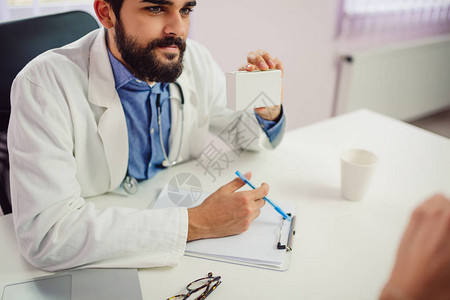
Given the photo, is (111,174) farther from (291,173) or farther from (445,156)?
(445,156)

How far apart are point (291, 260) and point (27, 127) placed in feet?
1.91

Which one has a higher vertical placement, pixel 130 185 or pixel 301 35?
pixel 301 35

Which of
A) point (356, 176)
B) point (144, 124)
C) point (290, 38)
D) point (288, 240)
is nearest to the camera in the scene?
point (288, 240)

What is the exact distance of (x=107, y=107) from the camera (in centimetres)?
88

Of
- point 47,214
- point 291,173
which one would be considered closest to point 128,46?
point 47,214

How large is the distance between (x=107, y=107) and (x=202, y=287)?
1.57 feet

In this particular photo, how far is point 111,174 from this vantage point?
2.99 feet

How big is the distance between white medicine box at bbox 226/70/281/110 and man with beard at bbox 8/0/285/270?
5cm

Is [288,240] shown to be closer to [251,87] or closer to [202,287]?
[202,287]

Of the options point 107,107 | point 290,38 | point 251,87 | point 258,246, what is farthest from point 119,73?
point 290,38

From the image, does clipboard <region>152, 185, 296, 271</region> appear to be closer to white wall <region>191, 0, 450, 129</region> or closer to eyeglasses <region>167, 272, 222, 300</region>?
eyeglasses <region>167, 272, 222, 300</region>

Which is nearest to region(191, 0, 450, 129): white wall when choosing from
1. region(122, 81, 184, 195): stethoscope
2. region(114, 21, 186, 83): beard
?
region(122, 81, 184, 195): stethoscope

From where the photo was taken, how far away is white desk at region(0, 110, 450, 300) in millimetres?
656

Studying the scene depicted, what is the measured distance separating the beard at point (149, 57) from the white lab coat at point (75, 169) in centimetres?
7
